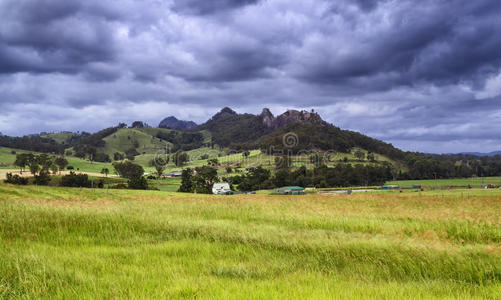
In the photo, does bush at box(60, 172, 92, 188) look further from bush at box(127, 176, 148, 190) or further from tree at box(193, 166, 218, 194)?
tree at box(193, 166, 218, 194)

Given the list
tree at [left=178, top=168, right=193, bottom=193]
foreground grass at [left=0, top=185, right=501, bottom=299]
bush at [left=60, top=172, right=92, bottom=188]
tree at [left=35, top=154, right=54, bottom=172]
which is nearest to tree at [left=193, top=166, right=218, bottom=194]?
tree at [left=178, top=168, right=193, bottom=193]

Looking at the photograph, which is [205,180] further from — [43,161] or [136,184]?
[43,161]

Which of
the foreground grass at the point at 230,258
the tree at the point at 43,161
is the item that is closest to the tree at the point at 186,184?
the tree at the point at 43,161

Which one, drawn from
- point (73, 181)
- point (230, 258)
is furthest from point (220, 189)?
point (230, 258)

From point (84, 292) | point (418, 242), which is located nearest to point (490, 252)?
point (418, 242)

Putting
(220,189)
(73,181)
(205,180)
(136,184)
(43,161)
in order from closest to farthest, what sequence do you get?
(136,184)
(73,181)
(220,189)
(205,180)
(43,161)

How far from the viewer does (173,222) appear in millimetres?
11242

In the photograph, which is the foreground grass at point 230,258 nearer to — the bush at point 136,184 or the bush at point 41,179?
the bush at point 136,184

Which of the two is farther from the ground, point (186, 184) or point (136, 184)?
point (136, 184)

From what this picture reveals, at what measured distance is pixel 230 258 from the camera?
7.41 metres

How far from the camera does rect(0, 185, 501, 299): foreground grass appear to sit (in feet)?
16.2

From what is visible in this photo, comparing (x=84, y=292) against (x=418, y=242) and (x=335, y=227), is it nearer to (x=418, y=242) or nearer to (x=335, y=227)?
(x=418, y=242)

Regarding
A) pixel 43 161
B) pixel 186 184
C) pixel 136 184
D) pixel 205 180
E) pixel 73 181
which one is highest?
pixel 43 161

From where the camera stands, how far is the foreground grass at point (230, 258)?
194 inches
